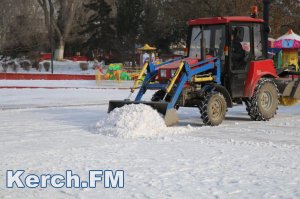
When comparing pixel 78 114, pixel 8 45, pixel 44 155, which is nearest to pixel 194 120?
pixel 78 114

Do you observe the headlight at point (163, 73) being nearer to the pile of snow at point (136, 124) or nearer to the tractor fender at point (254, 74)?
the pile of snow at point (136, 124)

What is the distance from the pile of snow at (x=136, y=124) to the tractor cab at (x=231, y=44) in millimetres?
2144

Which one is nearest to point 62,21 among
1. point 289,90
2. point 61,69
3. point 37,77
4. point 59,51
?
point 59,51

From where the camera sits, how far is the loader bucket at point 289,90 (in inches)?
565

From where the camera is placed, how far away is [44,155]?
8.73 metres

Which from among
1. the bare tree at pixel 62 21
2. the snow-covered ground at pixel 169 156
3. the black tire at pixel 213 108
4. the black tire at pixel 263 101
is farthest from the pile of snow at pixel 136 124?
the bare tree at pixel 62 21

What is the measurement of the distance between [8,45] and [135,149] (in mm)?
48398

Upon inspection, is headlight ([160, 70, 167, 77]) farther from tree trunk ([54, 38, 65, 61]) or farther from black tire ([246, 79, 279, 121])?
tree trunk ([54, 38, 65, 61])

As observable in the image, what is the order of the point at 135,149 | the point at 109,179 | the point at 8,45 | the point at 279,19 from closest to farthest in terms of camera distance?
the point at 109,179 → the point at 135,149 → the point at 279,19 → the point at 8,45

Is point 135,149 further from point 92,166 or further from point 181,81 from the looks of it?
point 181,81

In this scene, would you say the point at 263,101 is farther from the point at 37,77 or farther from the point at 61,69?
the point at 61,69

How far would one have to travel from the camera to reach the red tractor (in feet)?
39.9

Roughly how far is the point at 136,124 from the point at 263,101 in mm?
4060

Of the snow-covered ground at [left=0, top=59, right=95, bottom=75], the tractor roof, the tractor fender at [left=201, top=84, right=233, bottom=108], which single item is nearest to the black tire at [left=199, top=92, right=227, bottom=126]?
the tractor fender at [left=201, top=84, right=233, bottom=108]
